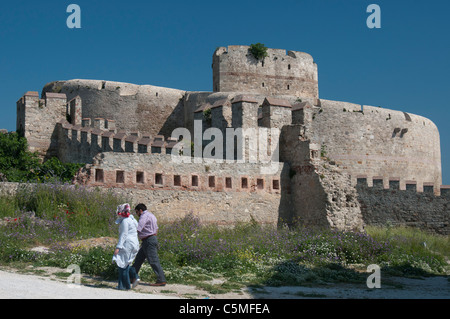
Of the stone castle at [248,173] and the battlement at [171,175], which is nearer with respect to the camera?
the battlement at [171,175]

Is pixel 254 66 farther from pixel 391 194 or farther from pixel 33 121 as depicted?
pixel 391 194

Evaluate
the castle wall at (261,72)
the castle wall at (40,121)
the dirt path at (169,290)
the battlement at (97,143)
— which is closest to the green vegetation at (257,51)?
the castle wall at (261,72)

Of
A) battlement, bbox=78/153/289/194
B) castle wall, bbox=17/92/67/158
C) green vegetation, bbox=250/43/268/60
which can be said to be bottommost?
battlement, bbox=78/153/289/194

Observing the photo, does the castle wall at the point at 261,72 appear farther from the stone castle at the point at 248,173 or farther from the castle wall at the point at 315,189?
the castle wall at the point at 315,189

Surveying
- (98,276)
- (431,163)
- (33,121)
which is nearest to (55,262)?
(98,276)

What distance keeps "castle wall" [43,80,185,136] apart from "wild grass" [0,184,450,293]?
19.0 meters

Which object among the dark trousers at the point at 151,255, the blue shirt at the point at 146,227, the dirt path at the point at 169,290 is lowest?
the dirt path at the point at 169,290

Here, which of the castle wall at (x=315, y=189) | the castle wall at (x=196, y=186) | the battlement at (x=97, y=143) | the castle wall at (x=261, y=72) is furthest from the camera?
the castle wall at (x=261, y=72)

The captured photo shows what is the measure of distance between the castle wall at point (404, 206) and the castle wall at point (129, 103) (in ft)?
60.1

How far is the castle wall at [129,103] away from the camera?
34.7 m

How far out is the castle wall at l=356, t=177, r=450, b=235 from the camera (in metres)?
20.1

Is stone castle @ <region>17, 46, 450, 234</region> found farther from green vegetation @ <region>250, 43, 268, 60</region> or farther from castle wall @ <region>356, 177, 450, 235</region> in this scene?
green vegetation @ <region>250, 43, 268, 60</region>

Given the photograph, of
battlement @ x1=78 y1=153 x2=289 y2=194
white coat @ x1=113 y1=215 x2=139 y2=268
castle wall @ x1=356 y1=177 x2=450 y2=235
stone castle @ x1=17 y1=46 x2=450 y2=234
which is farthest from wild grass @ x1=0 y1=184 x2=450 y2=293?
castle wall @ x1=356 y1=177 x2=450 y2=235

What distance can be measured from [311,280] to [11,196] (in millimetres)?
9253
